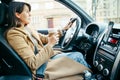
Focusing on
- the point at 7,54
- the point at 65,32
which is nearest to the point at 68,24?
the point at 65,32

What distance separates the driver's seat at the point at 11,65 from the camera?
1999 mm

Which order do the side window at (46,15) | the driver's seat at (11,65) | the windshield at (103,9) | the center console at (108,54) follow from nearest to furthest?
the center console at (108,54)
the driver's seat at (11,65)
the windshield at (103,9)
the side window at (46,15)

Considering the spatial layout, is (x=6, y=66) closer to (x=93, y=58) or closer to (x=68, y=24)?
(x=93, y=58)

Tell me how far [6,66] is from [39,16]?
6.28ft

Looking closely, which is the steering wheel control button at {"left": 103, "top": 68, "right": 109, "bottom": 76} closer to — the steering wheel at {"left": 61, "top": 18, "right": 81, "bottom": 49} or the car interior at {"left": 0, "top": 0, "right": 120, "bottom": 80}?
the car interior at {"left": 0, "top": 0, "right": 120, "bottom": 80}

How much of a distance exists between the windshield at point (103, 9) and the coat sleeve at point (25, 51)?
2.96ft

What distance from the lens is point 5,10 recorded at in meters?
2.16

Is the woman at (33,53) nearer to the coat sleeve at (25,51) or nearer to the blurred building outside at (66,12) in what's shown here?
the coat sleeve at (25,51)

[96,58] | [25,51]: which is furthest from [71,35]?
[25,51]

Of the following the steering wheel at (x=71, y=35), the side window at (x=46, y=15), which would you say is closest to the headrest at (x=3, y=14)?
the steering wheel at (x=71, y=35)

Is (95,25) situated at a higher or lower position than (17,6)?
lower

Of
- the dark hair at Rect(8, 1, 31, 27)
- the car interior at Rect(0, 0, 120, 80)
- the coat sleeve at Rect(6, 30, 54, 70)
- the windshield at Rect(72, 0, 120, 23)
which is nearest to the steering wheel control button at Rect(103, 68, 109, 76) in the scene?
the car interior at Rect(0, 0, 120, 80)

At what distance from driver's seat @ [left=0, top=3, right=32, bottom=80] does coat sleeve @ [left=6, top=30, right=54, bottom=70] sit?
1.3 inches

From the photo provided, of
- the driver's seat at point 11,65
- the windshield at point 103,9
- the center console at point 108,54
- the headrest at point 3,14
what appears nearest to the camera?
the center console at point 108,54
